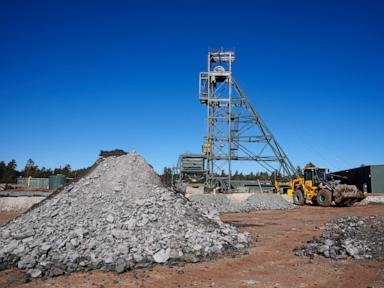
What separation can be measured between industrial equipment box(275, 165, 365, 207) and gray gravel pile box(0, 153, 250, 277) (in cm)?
1601

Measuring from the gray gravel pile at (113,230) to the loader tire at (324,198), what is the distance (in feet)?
52.5

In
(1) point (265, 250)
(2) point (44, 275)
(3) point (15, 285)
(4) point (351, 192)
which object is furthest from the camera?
(4) point (351, 192)

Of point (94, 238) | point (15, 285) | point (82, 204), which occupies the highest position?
point (82, 204)

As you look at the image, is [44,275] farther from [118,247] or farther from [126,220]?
[126,220]

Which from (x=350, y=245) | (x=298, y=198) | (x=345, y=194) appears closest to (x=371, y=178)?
(x=298, y=198)

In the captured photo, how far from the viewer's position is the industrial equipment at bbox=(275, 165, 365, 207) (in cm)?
2594

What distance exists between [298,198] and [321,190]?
271 cm

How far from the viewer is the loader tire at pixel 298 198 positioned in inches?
1142

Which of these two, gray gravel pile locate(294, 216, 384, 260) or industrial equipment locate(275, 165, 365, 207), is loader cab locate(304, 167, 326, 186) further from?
gray gravel pile locate(294, 216, 384, 260)

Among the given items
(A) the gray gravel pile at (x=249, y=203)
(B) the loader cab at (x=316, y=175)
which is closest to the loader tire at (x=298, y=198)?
(B) the loader cab at (x=316, y=175)

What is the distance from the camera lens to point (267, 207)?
26.4 metres

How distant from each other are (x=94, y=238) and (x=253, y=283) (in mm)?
3962

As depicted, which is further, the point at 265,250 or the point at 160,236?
the point at 265,250

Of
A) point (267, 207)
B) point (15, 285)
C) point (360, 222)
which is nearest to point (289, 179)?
point (267, 207)
